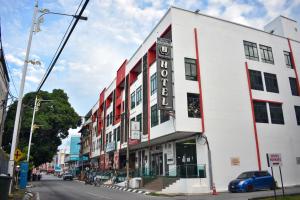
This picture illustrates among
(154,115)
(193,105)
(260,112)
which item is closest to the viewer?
(193,105)

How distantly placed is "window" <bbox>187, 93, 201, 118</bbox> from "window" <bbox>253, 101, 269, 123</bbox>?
633cm

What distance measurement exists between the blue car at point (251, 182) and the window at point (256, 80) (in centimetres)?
965

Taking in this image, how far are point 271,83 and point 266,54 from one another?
3.33 meters

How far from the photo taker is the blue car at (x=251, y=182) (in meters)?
20.3

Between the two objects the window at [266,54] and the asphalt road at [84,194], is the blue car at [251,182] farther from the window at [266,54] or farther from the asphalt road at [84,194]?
the window at [266,54]

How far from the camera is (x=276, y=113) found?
28.4m

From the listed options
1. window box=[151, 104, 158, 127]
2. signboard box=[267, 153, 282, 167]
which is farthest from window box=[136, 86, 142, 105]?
signboard box=[267, 153, 282, 167]

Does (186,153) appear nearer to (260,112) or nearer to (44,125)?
(260,112)

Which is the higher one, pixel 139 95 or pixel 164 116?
pixel 139 95

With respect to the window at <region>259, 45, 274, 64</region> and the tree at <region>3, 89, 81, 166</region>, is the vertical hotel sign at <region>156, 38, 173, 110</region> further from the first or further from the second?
the tree at <region>3, 89, 81, 166</region>

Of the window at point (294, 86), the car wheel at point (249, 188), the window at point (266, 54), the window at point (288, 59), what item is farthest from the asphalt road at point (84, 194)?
the window at point (288, 59)

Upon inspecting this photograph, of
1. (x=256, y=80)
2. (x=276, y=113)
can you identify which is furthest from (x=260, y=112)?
(x=256, y=80)

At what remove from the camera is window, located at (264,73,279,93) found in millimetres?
29000

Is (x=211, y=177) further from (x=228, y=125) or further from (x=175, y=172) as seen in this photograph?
(x=228, y=125)
